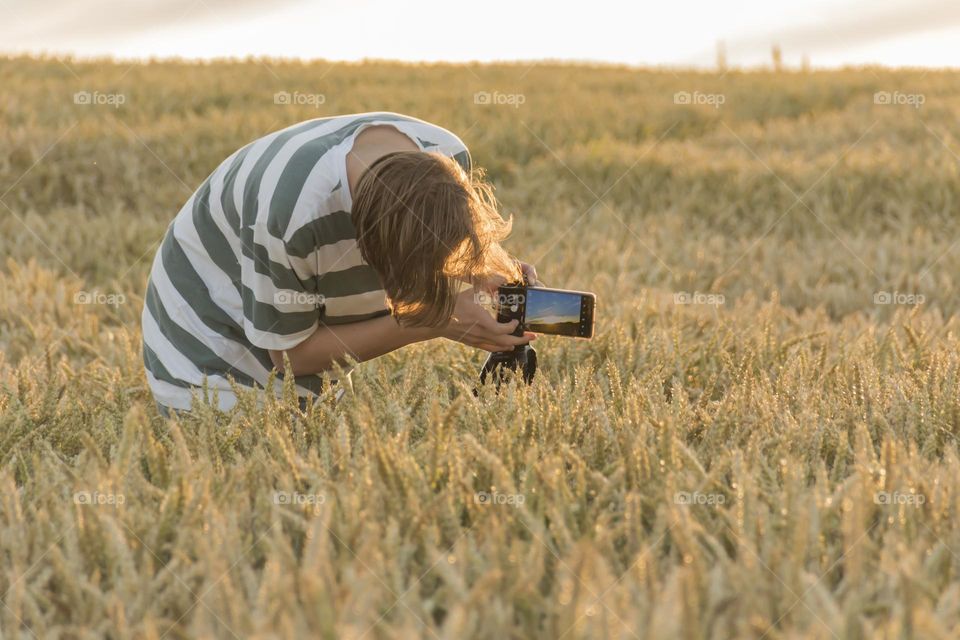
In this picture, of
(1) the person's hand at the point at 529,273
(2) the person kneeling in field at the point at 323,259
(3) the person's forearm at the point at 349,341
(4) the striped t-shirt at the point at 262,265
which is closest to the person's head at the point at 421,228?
(2) the person kneeling in field at the point at 323,259

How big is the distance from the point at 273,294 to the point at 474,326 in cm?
58

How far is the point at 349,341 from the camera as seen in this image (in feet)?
9.00

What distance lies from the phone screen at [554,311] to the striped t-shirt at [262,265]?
0.49 meters

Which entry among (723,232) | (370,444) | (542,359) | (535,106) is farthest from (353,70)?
(370,444)

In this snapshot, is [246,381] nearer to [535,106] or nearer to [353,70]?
[535,106]

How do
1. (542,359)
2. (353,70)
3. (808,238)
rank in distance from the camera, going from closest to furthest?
(542,359)
(808,238)
(353,70)

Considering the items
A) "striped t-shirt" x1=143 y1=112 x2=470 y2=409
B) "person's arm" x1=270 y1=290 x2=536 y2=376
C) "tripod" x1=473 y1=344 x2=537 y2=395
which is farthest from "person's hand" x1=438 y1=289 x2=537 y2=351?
"striped t-shirt" x1=143 y1=112 x2=470 y2=409

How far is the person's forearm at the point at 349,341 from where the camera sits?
8.86ft

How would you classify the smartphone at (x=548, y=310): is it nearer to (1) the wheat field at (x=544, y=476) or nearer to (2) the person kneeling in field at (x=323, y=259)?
(2) the person kneeling in field at (x=323, y=259)

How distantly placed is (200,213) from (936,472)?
7.18 feet

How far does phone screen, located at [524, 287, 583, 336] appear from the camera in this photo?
269 centimetres

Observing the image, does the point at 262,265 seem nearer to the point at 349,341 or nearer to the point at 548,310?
the point at 349,341

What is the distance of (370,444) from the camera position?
6.86 ft

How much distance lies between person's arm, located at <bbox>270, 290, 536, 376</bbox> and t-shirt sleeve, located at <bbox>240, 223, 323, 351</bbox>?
0.08 meters
